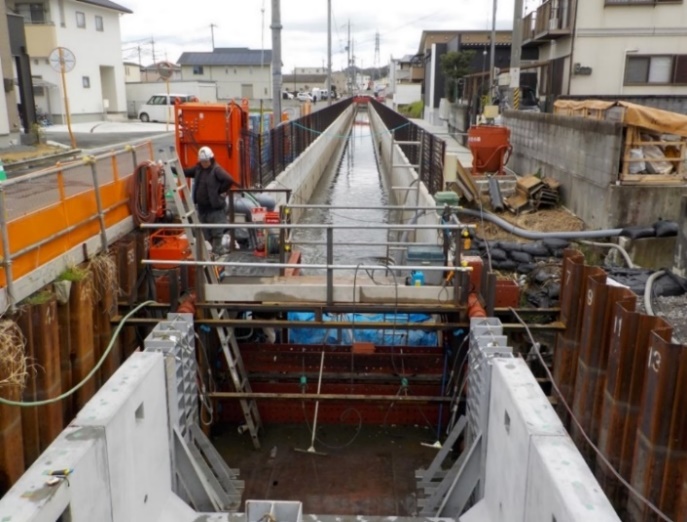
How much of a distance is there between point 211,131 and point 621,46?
779 inches

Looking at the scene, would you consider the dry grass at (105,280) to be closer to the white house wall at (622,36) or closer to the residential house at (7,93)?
the residential house at (7,93)

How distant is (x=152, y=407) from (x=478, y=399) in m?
3.06

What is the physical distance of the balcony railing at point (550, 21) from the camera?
26406 mm

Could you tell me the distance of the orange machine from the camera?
520 inches

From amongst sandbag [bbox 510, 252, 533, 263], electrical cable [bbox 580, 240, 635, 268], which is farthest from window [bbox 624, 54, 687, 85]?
sandbag [bbox 510, 252, 533, 263]

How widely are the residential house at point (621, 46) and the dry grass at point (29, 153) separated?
20813 mm

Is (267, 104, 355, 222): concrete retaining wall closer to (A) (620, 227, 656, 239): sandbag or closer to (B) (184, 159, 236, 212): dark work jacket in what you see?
(B) (184, 159, 236, 212): dark work jacket

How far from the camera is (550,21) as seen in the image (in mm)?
→ 27766

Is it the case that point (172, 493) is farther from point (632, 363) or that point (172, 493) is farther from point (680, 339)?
point (680, 339)

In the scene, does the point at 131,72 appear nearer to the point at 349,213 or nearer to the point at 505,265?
the point at 349,213

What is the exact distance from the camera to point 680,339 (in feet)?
26.1

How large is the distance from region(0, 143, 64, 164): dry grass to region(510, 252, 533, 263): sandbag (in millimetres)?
15418

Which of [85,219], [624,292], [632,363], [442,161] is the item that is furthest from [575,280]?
[442,161]

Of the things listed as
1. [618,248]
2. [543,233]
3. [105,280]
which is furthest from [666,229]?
[105,280]
